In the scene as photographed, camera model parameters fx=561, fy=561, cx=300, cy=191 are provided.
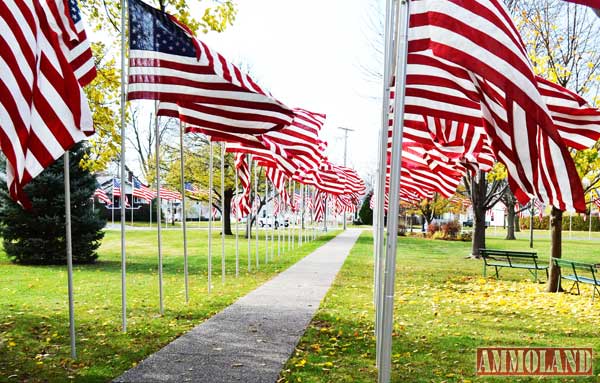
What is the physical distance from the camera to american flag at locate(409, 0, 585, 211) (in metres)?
4.12

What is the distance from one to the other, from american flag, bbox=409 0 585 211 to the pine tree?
1616 centimetres

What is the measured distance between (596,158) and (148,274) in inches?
477

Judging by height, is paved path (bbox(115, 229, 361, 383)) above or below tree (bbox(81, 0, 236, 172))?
below

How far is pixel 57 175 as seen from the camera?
18.3 meters

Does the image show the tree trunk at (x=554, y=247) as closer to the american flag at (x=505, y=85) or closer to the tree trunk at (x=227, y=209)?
the american flag at (x=505, y=85)

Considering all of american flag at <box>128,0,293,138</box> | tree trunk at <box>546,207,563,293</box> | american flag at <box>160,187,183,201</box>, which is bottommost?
tree trunk at <box>546,207,563,293</box>

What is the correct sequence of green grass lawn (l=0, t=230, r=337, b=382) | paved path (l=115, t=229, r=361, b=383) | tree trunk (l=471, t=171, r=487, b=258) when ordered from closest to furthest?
paved path (l=115, t=229, r=361, b=383) < green grass lawn (l=0, t=230, r=337, b=382) < tree trunk (l=471, t=171, r=487, b=258)

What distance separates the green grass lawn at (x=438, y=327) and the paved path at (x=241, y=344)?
0.26 metres

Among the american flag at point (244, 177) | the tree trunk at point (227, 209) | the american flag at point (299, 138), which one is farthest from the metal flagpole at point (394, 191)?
the tree trunk at point (227, 209)

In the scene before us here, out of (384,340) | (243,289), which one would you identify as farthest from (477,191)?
(384,340)

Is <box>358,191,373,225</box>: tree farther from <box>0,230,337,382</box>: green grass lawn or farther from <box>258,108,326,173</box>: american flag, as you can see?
<box>258,108,326,173</box>: american flag

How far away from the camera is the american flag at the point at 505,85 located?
4.12m

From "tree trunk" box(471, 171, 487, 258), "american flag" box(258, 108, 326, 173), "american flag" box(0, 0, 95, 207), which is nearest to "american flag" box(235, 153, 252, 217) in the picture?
"american flag" box(258, 108, 326, 173)

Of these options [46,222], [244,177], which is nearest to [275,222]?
[46,222]
